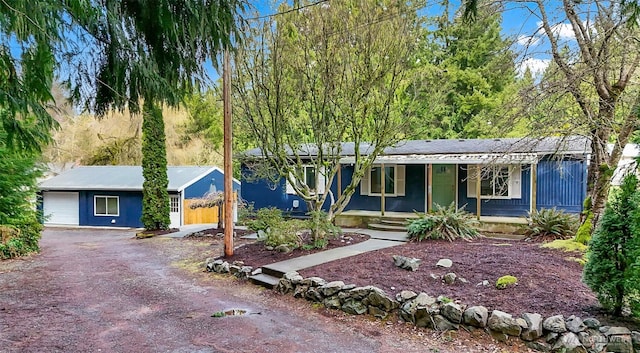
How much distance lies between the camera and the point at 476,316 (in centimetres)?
475

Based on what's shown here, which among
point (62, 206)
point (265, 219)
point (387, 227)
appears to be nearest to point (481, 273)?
point (265, 219)

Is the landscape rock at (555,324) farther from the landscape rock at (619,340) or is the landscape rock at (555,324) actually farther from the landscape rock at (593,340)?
the landscape rock at (619,340)

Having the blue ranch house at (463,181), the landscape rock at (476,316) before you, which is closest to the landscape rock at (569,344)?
the landscape rock at (476,316)

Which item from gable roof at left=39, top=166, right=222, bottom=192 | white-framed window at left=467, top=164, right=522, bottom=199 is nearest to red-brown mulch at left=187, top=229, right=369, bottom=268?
white-framed window at left=467, top=164, right=522, bottom=199

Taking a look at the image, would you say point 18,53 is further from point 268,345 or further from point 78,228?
point 78,228

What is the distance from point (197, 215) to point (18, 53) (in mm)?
19106

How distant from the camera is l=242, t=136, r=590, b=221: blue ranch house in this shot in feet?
37.9

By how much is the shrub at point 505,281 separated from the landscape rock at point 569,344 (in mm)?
1352

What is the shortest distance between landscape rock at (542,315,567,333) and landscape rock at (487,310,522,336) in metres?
0.27

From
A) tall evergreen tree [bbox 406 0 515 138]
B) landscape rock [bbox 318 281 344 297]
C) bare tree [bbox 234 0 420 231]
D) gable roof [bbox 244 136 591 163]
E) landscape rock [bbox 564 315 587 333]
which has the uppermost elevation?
tall evergreen tree [bbox 406 0 515 138]

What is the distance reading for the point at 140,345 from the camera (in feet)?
14.7

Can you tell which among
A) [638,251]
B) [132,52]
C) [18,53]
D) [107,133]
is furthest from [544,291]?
[107,133]

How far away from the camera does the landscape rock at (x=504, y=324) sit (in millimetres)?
4473

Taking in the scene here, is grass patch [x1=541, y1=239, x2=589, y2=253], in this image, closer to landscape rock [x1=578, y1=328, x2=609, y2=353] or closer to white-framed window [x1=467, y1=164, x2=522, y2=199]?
white-framed window [x1=467, y1=164, x2=522, y2=199]
